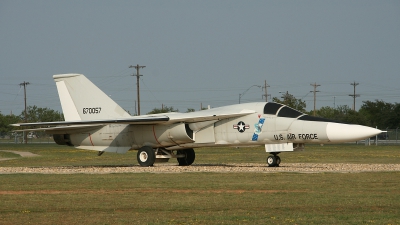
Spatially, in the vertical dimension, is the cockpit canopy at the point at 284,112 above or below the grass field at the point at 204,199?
above

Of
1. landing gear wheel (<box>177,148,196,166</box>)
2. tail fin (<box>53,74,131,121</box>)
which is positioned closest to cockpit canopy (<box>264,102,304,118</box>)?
landing gear wheel (<box>177,148,196,166</box>)

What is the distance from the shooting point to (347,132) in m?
24.0

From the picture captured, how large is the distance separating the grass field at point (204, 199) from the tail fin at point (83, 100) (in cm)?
816

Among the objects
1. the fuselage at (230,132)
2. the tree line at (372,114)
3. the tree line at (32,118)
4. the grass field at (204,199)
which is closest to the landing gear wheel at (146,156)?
the fuselage at (230,132)

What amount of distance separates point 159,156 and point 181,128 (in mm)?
2047

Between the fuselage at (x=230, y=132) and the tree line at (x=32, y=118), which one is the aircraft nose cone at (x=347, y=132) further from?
the tree line at (x=32, y=118)

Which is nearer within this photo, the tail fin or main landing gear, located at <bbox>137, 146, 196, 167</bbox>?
main landing gear, located at <bbox>137, 146, 196, 167</bbox>

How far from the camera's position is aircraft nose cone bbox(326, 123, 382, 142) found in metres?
23.8

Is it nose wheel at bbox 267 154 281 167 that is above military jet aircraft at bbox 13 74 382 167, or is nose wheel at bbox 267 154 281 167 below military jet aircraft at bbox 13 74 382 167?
below

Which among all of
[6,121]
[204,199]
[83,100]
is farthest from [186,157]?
[6,121]

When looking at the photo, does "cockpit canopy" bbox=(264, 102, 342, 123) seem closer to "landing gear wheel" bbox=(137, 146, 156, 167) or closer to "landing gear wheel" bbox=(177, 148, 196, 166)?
"landing gear wheel" bbox=(177, 148, 196, 166)

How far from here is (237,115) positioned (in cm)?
2623

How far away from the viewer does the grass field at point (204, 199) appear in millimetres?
12039

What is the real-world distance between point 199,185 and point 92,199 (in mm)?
3916
